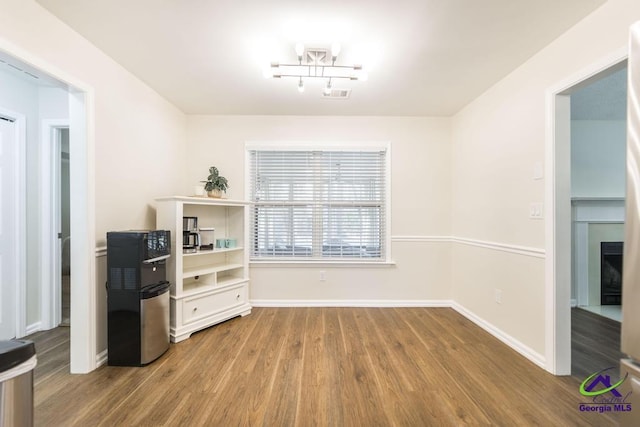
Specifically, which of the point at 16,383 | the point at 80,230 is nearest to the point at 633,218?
the point at 16,383

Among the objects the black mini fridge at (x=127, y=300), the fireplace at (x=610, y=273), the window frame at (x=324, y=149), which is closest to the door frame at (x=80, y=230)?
the black mini fridge at (x=127, y=300)

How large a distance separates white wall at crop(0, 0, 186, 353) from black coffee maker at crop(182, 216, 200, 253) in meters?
0.34

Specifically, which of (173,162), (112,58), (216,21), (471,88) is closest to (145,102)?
(112,58)

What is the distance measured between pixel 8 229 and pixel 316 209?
315 centimetres

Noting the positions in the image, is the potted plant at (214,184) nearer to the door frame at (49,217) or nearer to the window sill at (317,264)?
the window sill at (317,264)

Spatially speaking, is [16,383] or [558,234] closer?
[16,383]

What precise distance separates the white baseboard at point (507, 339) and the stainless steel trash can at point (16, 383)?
3209 millimetres

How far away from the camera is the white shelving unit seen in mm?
2617

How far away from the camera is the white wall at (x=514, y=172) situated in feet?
6.03

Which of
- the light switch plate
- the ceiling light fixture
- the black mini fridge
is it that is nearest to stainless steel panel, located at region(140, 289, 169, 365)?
the black mini fridge

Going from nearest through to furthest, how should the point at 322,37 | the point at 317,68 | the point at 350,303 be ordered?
the point at 322,37
the point at 317,68
the point at 350,303

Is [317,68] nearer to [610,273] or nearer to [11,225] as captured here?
[11,225]

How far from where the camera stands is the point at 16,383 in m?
1.07

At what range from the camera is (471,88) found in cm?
281
